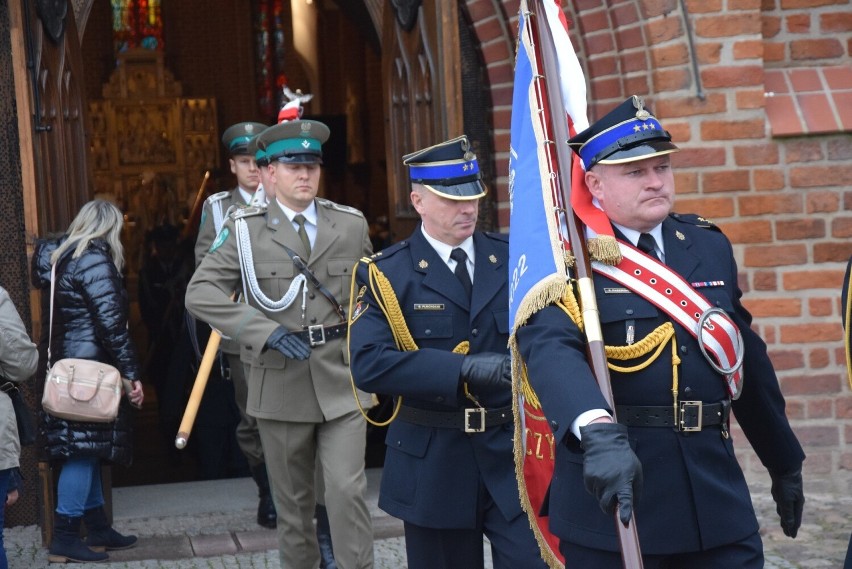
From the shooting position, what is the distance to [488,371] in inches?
161

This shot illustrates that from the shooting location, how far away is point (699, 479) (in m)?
3.38

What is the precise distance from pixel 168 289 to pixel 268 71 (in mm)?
8956

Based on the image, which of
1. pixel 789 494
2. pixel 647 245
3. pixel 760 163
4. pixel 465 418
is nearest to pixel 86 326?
pixel 465 418

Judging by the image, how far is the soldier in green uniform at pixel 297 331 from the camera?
5.41 metres

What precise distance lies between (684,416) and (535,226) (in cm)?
63

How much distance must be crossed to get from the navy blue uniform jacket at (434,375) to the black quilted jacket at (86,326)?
80.3 inches

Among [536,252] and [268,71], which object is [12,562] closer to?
[536,252]

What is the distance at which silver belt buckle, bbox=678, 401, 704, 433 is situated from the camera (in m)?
3.39

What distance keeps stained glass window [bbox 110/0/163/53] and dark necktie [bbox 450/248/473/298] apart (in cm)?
1437

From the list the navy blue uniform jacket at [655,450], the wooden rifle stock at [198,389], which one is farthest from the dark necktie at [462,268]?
the wooden rifle stock at [198,389]

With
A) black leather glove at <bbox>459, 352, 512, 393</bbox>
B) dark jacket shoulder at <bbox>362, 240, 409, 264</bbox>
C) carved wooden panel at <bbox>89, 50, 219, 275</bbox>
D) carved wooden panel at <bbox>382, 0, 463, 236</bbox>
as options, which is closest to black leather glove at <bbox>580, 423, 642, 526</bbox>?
black leather glove at <bbox>459, 352, 512, 393</bbox>

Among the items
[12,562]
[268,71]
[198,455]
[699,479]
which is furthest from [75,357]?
[268,71]

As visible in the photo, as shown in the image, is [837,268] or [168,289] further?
[168,289]

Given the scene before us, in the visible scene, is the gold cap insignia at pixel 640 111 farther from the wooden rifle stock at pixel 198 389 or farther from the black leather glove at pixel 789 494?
the wooden rifle stock at pixel 198 389
